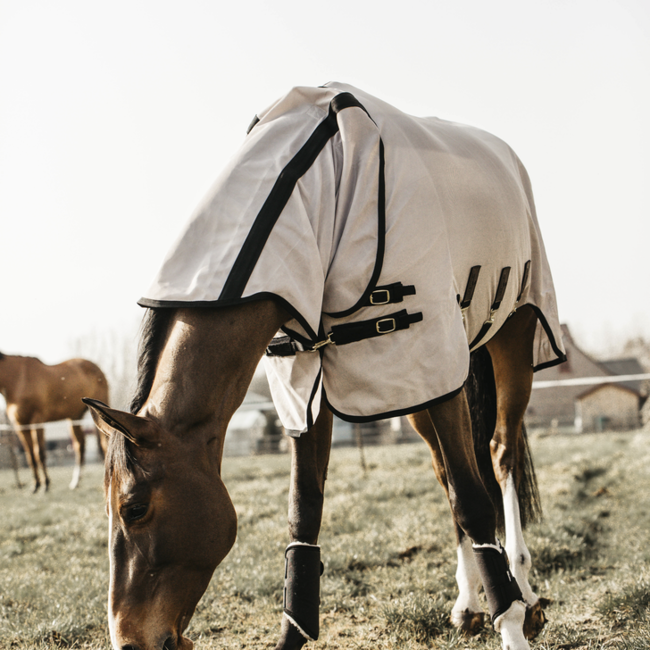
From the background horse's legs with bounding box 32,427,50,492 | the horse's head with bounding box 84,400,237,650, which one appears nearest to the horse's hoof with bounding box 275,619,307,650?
the horse's head with bounding box 84,400,237,650

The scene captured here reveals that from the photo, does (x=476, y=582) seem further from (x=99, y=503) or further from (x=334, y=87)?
(x=99, y=503)

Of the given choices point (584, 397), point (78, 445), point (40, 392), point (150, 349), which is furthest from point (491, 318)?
point (584, 397)

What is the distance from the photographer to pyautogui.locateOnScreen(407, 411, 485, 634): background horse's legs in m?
2.48

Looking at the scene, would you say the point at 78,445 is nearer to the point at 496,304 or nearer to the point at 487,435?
the point at 487,435

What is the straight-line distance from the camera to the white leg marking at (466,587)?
2.51 m

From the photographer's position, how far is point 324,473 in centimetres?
226

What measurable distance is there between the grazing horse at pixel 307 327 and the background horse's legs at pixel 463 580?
1.3 inches

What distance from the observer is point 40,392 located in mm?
8680

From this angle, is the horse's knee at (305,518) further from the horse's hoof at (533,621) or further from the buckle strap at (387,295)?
the horse's hoof at (533,621)

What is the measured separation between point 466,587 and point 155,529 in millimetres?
1644

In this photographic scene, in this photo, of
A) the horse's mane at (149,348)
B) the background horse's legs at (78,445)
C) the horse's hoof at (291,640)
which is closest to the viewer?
the horse's mane at (149,348)

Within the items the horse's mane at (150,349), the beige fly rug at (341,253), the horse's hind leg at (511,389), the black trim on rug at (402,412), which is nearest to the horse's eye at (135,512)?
Result: the horse's mane at (150,349)

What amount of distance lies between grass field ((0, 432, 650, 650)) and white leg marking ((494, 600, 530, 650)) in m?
0.27

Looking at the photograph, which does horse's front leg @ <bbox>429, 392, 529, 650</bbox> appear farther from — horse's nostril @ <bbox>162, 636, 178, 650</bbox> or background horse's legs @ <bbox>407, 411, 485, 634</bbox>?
horse's nostril @ <bbox>162, 636, 178, 650</bbox>
